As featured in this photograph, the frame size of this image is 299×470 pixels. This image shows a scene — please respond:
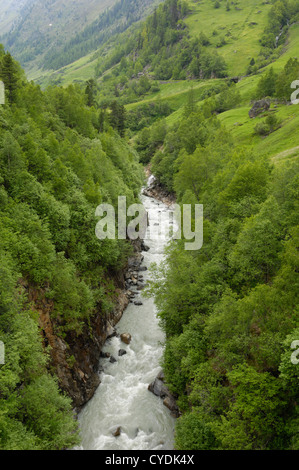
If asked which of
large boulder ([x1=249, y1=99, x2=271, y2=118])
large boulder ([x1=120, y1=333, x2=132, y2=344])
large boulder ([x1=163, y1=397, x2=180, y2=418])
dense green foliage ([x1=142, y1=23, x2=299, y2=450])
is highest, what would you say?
large boulder ([x1=249, y1=99, x2=271, y2=118])

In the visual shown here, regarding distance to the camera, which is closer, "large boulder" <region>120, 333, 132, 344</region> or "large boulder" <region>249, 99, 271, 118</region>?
"large boulder" <region>120, 333, 132, 344</region>

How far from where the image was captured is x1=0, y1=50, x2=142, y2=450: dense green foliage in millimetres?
23141

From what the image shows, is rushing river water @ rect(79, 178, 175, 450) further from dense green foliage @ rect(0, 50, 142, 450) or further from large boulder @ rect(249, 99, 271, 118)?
large boulder @ rect(249, 99, 271, 118)

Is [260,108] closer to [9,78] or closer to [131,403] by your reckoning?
[9,78]

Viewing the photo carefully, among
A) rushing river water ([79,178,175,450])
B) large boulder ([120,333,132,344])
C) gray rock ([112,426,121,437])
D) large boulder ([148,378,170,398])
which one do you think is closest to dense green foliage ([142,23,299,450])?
large boulder ([148,378,170,398])

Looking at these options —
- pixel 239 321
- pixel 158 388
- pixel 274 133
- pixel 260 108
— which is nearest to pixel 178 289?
pixel 239 321

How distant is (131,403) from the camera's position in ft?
110

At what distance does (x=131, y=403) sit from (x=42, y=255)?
1877 cm

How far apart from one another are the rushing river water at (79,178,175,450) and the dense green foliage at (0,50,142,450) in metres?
3.30

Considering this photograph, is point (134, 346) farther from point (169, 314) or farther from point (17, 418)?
point (17, 418)

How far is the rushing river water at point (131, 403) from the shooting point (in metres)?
29.6

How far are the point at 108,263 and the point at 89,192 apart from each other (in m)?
11.2

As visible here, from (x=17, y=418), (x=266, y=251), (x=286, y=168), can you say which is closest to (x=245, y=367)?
(x=266, y=251)

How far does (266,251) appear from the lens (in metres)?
30.6
